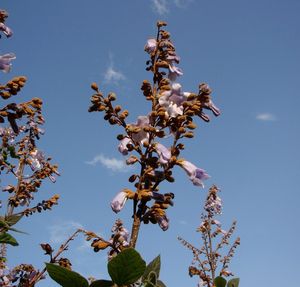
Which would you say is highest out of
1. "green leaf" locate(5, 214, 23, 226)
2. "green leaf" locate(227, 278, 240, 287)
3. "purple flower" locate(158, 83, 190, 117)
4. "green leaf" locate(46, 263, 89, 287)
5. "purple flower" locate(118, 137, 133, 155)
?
"purple flower" locate(158, 83, 190, 117)

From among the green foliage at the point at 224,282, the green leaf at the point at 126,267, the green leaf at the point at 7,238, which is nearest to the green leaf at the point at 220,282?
the green foliage at the point at 224,282

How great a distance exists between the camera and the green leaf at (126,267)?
43.7 inches

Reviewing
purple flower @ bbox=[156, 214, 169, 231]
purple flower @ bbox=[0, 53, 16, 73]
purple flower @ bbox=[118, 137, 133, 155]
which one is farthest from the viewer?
purple flower @ bbox=[0, 53, 16, 73]

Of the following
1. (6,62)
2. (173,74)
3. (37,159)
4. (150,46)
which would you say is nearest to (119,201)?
(173,74)

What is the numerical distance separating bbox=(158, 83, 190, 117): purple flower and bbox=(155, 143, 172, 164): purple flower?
0.74 feet

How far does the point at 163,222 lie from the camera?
6.03 ft

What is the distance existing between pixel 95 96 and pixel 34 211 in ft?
15.2

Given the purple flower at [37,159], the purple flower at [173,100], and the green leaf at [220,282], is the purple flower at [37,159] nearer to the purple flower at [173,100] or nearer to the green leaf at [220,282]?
the purple flower at [173,100]

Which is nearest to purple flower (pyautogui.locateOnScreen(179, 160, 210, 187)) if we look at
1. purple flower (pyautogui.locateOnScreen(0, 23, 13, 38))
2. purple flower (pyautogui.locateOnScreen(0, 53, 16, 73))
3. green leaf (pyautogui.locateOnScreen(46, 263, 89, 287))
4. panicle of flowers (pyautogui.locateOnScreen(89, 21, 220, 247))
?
panicle of flowers (pyautogui.locateOnScreen(89, 21, 220, 247))

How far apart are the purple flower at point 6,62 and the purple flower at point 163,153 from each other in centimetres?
156

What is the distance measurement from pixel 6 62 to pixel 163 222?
1.86 m

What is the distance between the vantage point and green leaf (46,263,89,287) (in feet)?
3.68

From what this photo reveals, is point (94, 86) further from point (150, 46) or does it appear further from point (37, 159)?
point (37, 159)

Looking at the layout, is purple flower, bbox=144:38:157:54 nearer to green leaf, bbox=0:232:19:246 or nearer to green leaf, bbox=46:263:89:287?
green leaf, bbox=0:232:19:246
